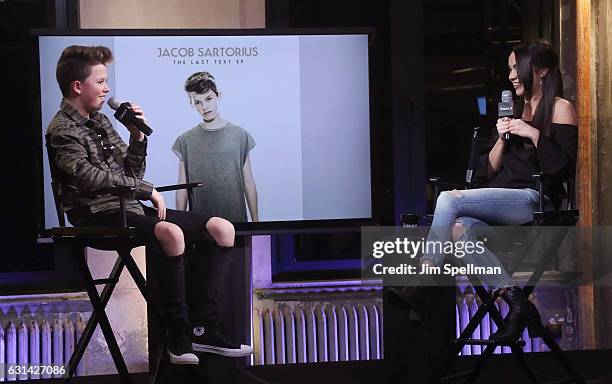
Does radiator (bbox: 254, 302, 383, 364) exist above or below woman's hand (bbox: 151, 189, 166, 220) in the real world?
below

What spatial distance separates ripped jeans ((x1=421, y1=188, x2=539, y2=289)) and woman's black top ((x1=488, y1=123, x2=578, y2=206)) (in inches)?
3.8

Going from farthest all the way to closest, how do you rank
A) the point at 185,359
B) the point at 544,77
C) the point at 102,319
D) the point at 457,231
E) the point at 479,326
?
the point at 479,326
the point at 544,77
the point at 457,231
the point at 102,319
the point at 185,359

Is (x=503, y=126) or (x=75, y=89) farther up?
(x=75, y=89)

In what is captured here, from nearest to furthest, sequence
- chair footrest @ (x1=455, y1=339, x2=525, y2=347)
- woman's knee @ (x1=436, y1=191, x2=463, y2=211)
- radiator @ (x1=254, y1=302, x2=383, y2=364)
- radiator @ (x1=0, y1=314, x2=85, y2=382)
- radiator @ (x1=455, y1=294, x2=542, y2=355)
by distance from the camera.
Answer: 1. chair footrest @ (x1=455, y1=339, x2=525, y2=347)
2. woman's knee @ (x1=436, y1=191, x2=463, y2=211)
3. radiator @ (x1=0, y1=314, x2=85, y2=382)
4. radiator @ (x1=254, y1=302, x2=383, y2=364)
5. radiator @ (x1=455, y1=294, x2=542, y2=355)

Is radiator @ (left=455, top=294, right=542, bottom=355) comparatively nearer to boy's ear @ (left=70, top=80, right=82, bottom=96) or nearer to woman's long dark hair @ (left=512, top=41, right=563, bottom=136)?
woman's long dark hair @ (left=512, top=41, right=563, bottom=136)

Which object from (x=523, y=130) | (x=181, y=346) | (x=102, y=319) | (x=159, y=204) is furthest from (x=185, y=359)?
(x=523, y=130)

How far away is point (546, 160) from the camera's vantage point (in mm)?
3975

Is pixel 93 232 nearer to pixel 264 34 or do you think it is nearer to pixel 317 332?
pixel 264 34

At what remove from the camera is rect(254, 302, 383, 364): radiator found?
480 cm

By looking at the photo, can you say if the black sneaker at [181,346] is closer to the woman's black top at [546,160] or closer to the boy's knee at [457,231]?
the boy's knee at [457,231]

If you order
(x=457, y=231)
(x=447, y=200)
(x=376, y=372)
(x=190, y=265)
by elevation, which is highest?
(x=447, y=200)

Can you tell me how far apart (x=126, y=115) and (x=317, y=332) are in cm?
161

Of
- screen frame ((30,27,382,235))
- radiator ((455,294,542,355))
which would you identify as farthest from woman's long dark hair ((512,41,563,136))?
radiator ((455,294,542,355))

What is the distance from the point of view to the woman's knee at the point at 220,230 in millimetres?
3891
